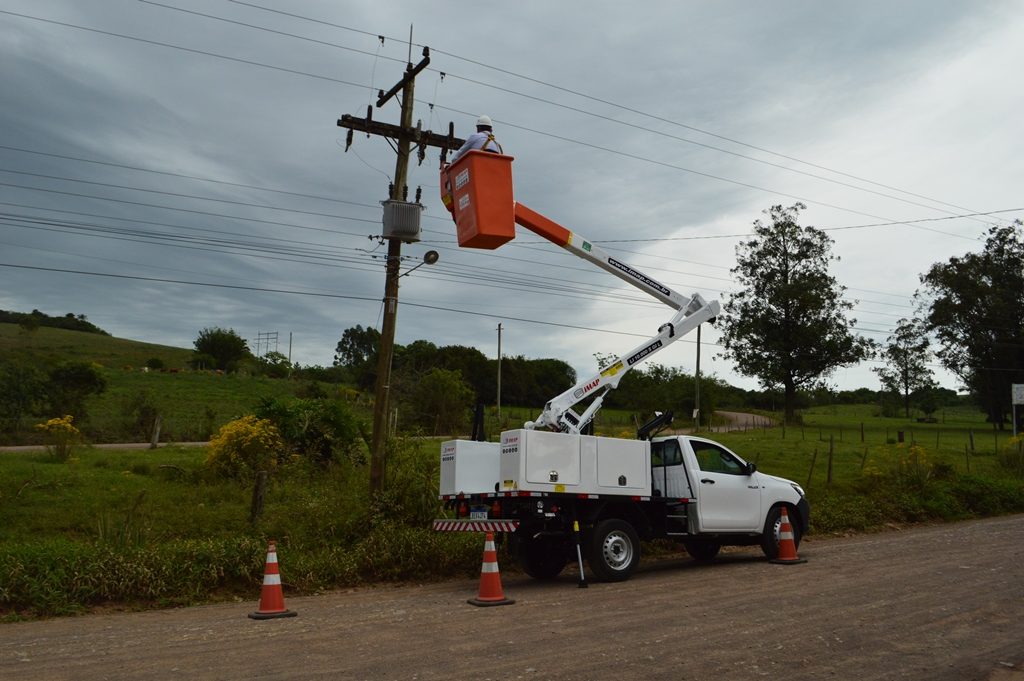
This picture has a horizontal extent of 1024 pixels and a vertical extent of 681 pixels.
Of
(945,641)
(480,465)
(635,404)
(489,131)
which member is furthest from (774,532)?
(635,404)

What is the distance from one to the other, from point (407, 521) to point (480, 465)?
2639mm

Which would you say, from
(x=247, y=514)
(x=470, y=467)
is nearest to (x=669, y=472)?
(x=470, y=467)

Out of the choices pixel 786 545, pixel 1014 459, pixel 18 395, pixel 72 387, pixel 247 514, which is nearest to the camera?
pixel 786 545

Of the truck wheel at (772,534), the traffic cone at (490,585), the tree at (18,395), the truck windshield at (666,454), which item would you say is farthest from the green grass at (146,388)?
the truck wheel at (772,534)

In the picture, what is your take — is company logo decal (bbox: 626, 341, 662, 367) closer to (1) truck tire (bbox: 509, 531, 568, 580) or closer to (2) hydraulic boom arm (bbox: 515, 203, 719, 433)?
(2) hydraulic boom arm (bbox: 515, 203, 719, 433)

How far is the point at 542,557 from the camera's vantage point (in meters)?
12.1

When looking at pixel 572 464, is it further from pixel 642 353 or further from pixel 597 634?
pixel 597 634

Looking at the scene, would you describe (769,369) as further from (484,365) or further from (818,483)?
(818,483)

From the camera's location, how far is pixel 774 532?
13445 mm

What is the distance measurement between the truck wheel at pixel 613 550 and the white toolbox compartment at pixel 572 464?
1.57 ft

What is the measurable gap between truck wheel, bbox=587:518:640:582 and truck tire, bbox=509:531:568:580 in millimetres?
815

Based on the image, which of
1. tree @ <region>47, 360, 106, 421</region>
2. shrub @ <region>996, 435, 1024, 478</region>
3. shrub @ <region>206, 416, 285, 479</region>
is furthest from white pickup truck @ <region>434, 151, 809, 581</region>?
tree @ <region>47, 360, 106, 421</region>

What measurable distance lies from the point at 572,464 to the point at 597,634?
3560mm

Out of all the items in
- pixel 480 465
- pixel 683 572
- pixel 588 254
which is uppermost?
pixel 588 254
